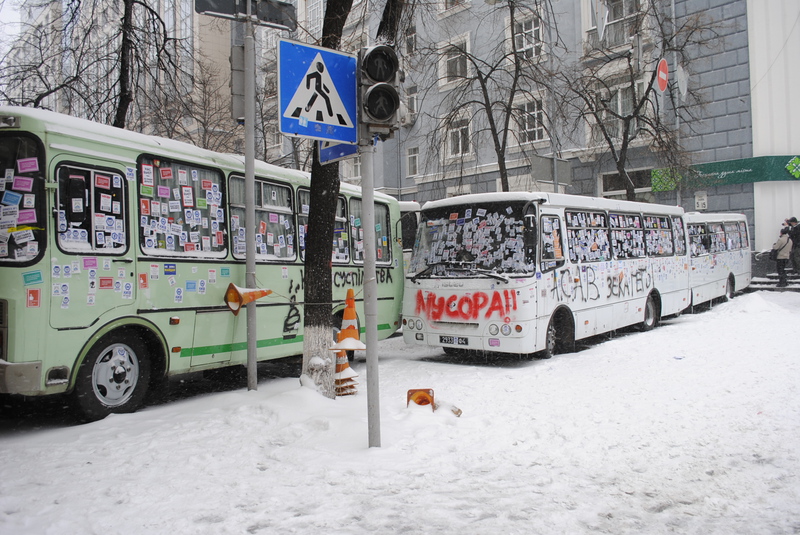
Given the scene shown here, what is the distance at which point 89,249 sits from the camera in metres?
6.67

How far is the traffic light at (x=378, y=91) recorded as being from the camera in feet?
17.7

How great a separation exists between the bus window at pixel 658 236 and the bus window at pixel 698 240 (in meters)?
1.82

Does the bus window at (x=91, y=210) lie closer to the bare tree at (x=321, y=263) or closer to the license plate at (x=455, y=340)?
the bare tree at (x=321, y=263)

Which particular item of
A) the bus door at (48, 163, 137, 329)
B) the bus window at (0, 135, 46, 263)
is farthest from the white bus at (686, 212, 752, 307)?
the bus window at (0, 135, 46, 263)

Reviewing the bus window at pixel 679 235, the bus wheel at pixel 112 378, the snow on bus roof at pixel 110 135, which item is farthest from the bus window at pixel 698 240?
the bus wheel at pixel 112 378

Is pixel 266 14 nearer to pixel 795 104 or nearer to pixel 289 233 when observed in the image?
pixel 289 233

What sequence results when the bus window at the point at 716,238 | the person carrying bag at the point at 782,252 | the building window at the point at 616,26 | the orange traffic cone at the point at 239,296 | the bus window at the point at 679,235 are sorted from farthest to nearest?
the building window at the point at 616,26 → the person carrying bag at the point at 782,252 → the bus window at the point at 716,238 → the bus window at the point at 679,235 → the orange traffic cone at the point at 239,296

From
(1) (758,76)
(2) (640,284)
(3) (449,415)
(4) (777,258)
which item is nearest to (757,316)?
(2) (640,284)

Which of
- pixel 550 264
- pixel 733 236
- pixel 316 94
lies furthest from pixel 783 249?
pixel 316 94

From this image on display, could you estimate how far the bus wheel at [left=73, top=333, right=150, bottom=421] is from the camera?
663 centimetres

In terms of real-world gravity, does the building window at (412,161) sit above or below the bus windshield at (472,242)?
above

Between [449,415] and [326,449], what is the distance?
1.61 meters

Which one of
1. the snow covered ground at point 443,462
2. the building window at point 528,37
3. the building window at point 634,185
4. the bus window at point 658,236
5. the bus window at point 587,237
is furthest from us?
the building window at point 634,185

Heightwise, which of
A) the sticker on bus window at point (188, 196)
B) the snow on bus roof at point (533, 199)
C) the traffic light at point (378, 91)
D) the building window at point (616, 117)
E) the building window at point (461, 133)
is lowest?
A: the sticker on bus window at point (188, 196)
